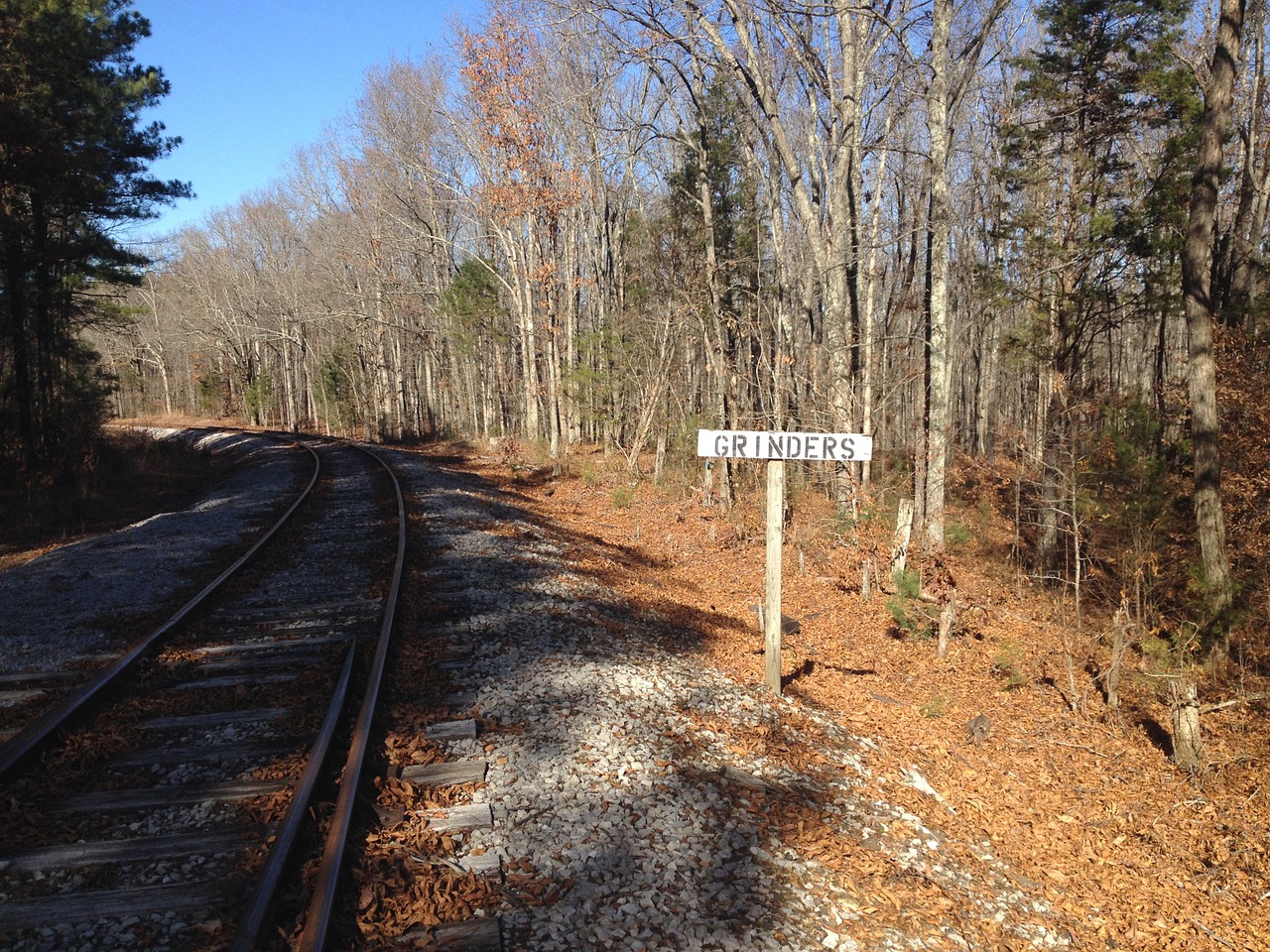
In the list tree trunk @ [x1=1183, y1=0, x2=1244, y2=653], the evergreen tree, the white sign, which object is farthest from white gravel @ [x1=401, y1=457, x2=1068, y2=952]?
the evergreen tree

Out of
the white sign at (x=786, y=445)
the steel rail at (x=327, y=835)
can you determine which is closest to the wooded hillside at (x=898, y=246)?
the white sign at (x=786, y=445)

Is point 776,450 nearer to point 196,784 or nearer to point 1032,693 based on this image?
point 196,784

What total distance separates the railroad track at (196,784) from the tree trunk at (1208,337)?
9672 mm

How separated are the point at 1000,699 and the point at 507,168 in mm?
22888

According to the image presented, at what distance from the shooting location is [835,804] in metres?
4.70

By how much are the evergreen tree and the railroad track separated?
14771 mm

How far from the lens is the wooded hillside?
11.8m

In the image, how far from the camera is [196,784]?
14.2 ft

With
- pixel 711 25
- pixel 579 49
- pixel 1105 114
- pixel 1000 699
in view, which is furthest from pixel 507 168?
pixel 1000 699

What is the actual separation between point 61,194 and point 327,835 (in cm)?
1939

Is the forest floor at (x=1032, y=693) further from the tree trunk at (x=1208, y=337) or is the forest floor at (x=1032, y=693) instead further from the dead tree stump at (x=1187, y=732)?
the tree trunk at (x=1208, y=337)

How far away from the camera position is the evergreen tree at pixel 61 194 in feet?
53.2

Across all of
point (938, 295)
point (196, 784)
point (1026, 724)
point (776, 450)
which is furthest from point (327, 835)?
point (938, 295)

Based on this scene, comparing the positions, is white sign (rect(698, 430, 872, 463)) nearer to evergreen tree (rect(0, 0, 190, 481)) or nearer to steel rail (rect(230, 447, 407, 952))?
steel rail (rect(230, 447, 407, 952))
